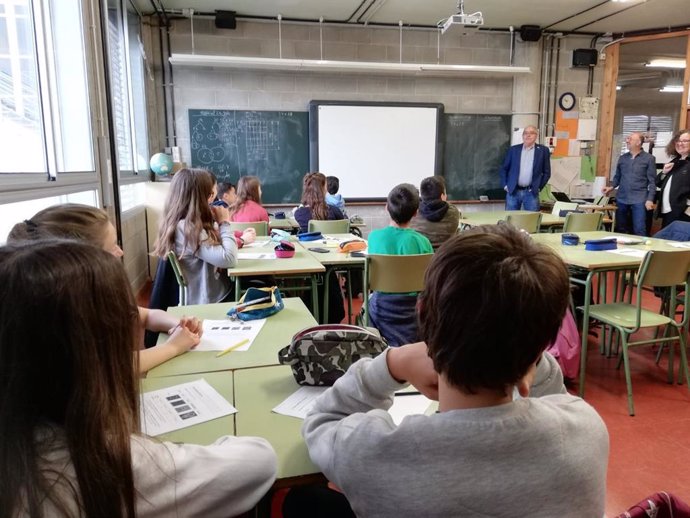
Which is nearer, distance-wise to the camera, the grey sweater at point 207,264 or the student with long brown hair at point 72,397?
the student with long brown hair at point 72,397

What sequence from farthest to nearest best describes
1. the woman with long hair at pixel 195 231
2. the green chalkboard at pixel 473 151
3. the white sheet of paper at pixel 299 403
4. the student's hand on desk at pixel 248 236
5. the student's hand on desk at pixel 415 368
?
the green chalkboard at pixel 473 151, the student's hand on desk at pixel 248 236, the woman with long hair at pixel 195 231, the white sheet of paper at pixel 299 403, the student's hand on desk at pixel 415 368

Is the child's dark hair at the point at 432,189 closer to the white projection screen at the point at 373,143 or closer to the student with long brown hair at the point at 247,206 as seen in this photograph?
the student with long brown hair at the point at 247,206

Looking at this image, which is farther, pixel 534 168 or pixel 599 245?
pixel 534 168

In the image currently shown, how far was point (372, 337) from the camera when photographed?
4.53 feet

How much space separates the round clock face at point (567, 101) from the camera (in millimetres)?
7512

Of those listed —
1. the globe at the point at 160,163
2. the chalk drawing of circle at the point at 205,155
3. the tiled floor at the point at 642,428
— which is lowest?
the tiled floor at the point at 642,428

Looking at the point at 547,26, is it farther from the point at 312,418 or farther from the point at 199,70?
the point at 312,418

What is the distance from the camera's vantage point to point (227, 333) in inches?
70.2

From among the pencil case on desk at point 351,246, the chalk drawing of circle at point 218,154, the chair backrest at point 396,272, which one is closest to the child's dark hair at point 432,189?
the pencil case on desk at point 351,246

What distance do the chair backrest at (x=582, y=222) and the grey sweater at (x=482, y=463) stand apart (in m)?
4.42

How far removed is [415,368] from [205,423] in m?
0.53

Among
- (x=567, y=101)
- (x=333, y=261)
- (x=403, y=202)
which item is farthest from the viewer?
(x=567, y=101)

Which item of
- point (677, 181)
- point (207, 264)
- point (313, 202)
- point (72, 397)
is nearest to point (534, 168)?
point (677, 181)

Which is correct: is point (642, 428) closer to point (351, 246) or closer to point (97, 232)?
point (351, 246)
